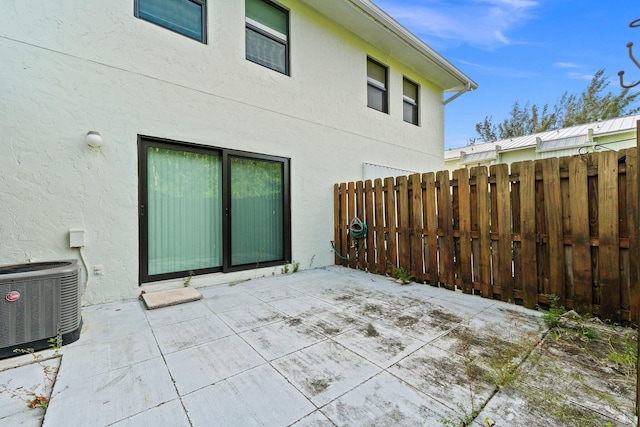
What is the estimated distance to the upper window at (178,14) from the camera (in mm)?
3427

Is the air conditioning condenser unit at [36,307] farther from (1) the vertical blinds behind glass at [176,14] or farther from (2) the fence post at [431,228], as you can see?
(2) the fence post at [431,228]

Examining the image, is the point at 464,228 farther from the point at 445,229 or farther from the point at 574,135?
the point at 574,135

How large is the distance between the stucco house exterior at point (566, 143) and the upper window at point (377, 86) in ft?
21.7

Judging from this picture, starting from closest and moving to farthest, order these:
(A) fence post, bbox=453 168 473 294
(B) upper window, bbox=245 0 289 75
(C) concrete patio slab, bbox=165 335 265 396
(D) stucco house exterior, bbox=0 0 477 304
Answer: (C) concrete patio slab, bbox=165 335 265 396
(D) stucco house exterior, bbox=0 0 477 304
(A) fence post, bbox=453 168 473 294
(B) upper window, bbox=245 0 289 75

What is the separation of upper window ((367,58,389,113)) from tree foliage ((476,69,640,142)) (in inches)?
625

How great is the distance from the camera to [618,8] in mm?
6035

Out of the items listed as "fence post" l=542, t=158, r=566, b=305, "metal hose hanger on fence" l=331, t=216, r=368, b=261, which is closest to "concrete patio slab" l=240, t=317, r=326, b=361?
"metal hose hanger on fence" l=331, t=216, r=368, b=261

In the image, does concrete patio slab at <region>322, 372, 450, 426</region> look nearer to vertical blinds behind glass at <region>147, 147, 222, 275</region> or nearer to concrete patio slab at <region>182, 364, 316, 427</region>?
concrete patio slab at <region>182, 364, 316, 427</region>

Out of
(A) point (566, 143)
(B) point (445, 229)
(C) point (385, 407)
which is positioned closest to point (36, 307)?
(C) point (385, 407)

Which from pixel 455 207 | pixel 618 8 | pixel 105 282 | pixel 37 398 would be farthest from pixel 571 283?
pixel 618 8

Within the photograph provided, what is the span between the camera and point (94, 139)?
290cm

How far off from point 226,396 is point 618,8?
10.6 metres

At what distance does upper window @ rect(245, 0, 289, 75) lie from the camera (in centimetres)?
433

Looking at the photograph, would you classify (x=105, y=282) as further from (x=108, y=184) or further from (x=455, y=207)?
(x=455, y=207)
